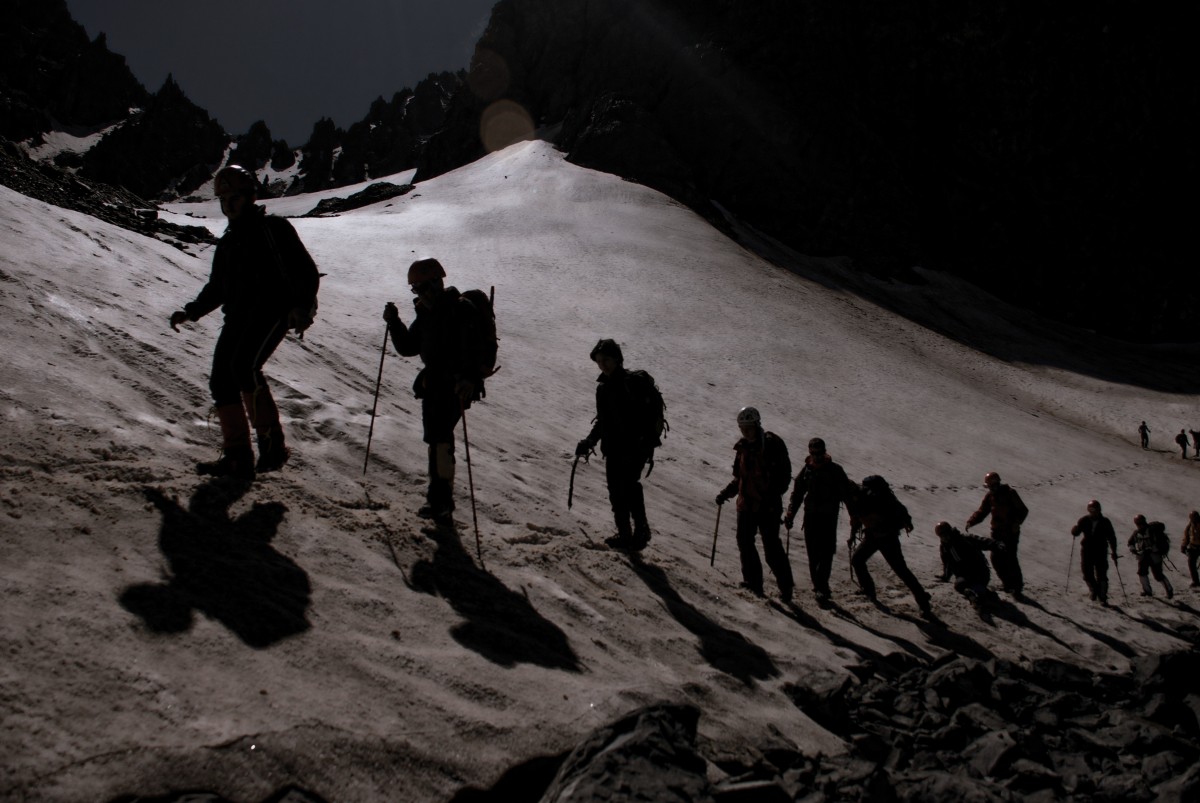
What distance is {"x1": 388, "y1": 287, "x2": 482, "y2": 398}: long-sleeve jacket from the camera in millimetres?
5762

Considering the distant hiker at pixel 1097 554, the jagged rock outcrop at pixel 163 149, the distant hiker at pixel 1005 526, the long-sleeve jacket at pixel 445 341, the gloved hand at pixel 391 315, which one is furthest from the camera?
the jagged rock outcrop at pixel 163 149

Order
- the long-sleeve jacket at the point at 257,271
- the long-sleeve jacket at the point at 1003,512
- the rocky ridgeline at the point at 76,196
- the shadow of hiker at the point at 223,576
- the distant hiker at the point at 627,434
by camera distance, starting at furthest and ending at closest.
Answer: the rocky ridgeline at the point at 76,196 < the long-sleeve jacket at the point at 1003,512 < the distant hiker at the point at 627,434 < the long-sleeve jacket at the point at 257,271 < the shadow of hiker at the point at 223,576

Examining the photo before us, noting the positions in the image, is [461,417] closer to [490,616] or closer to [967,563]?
[490,616]

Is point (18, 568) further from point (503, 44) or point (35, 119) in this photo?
point (35, 119)

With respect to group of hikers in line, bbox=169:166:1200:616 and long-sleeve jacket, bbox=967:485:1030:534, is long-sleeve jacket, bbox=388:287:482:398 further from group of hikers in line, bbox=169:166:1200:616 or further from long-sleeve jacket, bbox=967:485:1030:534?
long-sleeve jacket, bbox=967:485:1030:534

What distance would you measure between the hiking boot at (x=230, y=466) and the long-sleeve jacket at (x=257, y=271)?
0.95 metres

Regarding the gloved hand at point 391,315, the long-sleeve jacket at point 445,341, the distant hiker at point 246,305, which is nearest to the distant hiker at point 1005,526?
the long-sleeve jacket at point 445,341

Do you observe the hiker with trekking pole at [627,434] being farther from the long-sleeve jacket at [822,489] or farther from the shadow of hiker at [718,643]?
the long-sleeve jacket at [822,489]

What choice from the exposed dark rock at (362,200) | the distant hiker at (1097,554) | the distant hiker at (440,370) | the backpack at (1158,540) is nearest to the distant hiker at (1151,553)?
the backpack at (1158,540)

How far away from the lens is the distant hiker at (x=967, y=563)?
991 centimetres

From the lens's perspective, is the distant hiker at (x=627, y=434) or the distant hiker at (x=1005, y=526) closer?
the distant hiker at (x=627, y=434)

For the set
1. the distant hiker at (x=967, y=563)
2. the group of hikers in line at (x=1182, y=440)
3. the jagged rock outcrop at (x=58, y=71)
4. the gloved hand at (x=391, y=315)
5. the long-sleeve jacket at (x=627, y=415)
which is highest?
the jagged rock outcrop at (x=58, y=71)

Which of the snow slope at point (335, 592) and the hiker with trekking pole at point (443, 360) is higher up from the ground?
the hiker with trekking pole at point (443, 360)

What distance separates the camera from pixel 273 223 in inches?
212
